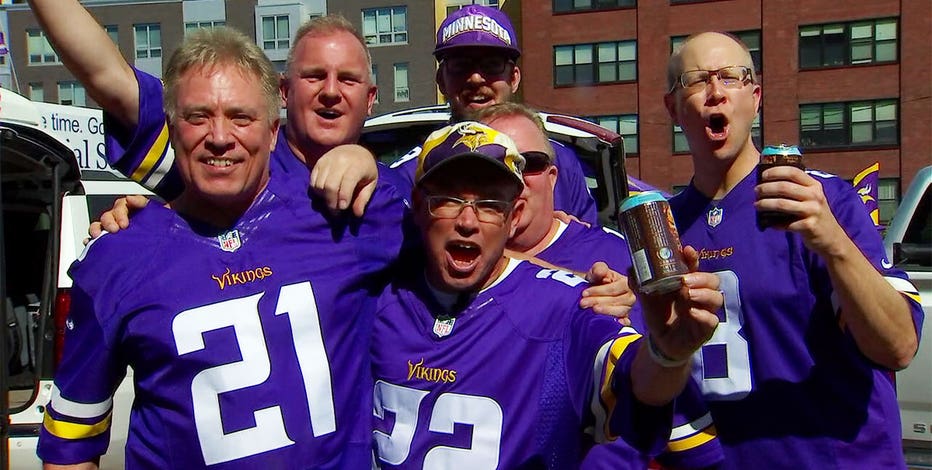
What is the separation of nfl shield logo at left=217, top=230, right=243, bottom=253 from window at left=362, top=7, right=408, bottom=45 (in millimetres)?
42946

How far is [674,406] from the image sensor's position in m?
2.27

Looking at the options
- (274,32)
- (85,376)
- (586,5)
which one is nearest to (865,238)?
(85,376)

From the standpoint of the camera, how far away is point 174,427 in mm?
2504

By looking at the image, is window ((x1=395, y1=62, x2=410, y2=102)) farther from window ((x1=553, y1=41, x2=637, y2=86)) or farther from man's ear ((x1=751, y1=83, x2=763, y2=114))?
man's ear ((x1=751, y1=83, x2=763, y2=114))

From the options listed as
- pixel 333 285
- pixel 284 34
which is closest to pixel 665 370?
pixel 333 285

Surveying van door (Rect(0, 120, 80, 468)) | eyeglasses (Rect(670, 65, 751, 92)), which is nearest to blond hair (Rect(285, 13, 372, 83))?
eyeglasses (Rect(670, 65, 751, 92))

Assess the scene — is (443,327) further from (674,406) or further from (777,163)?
(777,163)

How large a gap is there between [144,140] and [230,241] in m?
0.45

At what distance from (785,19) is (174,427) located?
35370mm

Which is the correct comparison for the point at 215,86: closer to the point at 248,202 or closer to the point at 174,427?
the point at 248,202

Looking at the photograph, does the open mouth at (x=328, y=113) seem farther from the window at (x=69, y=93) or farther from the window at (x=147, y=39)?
the window at (x=147, y=39)

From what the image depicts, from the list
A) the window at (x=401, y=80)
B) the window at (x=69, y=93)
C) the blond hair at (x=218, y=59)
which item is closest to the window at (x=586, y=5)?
the window at (x=401, y=80)

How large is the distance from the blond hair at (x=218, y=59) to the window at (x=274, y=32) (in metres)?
44.5

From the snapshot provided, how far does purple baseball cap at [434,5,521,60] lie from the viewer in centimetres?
414
